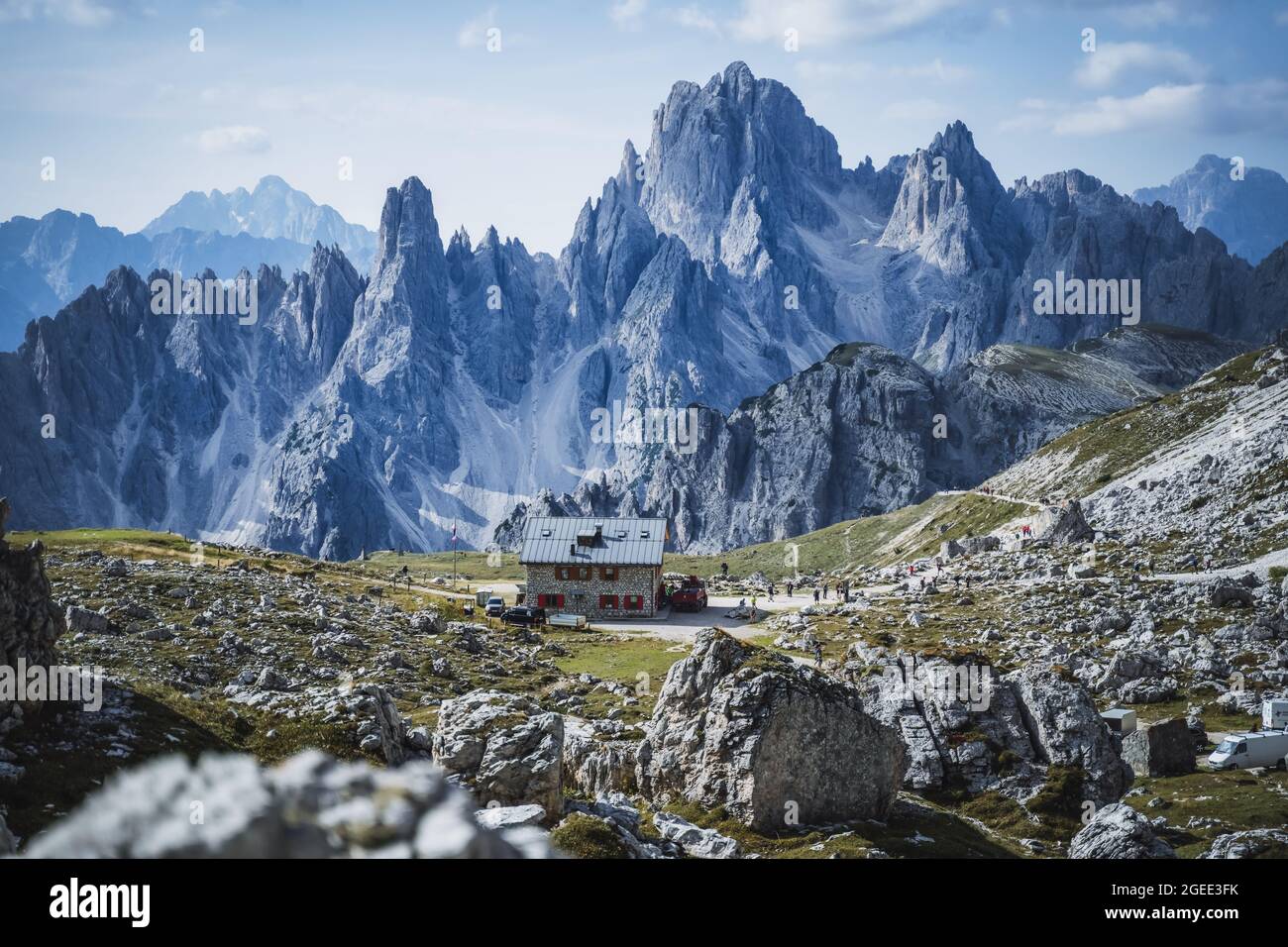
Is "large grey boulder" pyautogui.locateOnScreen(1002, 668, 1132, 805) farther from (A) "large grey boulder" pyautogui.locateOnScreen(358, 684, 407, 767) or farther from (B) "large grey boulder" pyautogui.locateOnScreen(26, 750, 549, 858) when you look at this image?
(B) "large grey boulder" pyautogui.locateOnScreen(26, 750, 549, 858)

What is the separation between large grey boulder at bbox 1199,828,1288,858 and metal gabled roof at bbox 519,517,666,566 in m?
66.8

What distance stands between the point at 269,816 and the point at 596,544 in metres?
92.6

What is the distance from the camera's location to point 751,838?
2967 cm

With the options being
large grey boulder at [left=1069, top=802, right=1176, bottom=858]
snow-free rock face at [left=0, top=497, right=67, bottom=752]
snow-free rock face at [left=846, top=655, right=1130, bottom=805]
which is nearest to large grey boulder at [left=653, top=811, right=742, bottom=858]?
large grey boulder at [left=1069, top=802, right=1176, bottom=858]

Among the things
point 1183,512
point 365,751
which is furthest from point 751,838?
point 1183,512

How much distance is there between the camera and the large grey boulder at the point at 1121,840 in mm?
26578

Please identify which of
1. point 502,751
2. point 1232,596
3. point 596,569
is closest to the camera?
point 502,751

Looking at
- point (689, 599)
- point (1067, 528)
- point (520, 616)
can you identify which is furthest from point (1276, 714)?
point (689, 599)

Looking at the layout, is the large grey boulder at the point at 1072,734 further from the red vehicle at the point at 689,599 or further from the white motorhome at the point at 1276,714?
the red vehicle at the point at 689,599

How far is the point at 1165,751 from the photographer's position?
145ft

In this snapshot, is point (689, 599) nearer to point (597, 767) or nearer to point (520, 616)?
point (520, 616)

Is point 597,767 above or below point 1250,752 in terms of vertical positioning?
above
